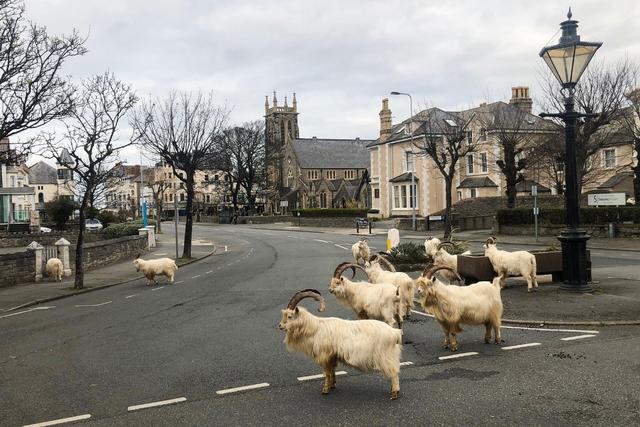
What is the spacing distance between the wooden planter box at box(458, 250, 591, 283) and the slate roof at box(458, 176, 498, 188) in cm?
4093

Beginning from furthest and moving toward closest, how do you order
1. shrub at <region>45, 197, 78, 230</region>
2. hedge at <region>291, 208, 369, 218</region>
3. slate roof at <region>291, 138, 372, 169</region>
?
slate roof at <region>291, 138, 372, 169</region>, hedge at <region>291, 208, 369, 218</region>, shrub at <region>45, 197, 78, 230</region>

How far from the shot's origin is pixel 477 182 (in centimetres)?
5594

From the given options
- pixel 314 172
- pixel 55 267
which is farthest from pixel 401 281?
pixel 314 172

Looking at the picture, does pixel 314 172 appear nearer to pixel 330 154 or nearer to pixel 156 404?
pixel 330 154

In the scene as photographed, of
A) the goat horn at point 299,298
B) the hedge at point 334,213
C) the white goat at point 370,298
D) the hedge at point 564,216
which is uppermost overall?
the hedge at point 334,213

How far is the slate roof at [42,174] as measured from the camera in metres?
118

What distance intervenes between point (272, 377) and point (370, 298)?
2469 millimetres

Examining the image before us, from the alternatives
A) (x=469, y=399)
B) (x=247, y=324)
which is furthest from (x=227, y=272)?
(x=469, y=399)

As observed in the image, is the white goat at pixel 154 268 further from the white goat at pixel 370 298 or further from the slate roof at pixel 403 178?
the slate roof at pixel 403 178

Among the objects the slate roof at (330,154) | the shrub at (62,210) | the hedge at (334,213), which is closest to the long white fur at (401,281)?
the shrub at (62,210)

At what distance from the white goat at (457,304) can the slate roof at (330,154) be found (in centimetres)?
9949

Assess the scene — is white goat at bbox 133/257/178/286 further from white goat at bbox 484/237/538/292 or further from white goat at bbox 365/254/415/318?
white goat at bbox 484/237/538/292

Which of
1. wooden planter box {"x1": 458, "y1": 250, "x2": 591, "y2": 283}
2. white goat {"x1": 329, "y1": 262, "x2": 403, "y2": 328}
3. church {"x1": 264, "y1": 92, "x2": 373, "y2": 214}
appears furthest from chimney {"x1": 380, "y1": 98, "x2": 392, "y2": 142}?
white goat {"x1": 329, "y1": 262, "x2": 403, "y2": 328}

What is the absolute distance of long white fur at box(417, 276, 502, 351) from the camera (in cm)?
899
